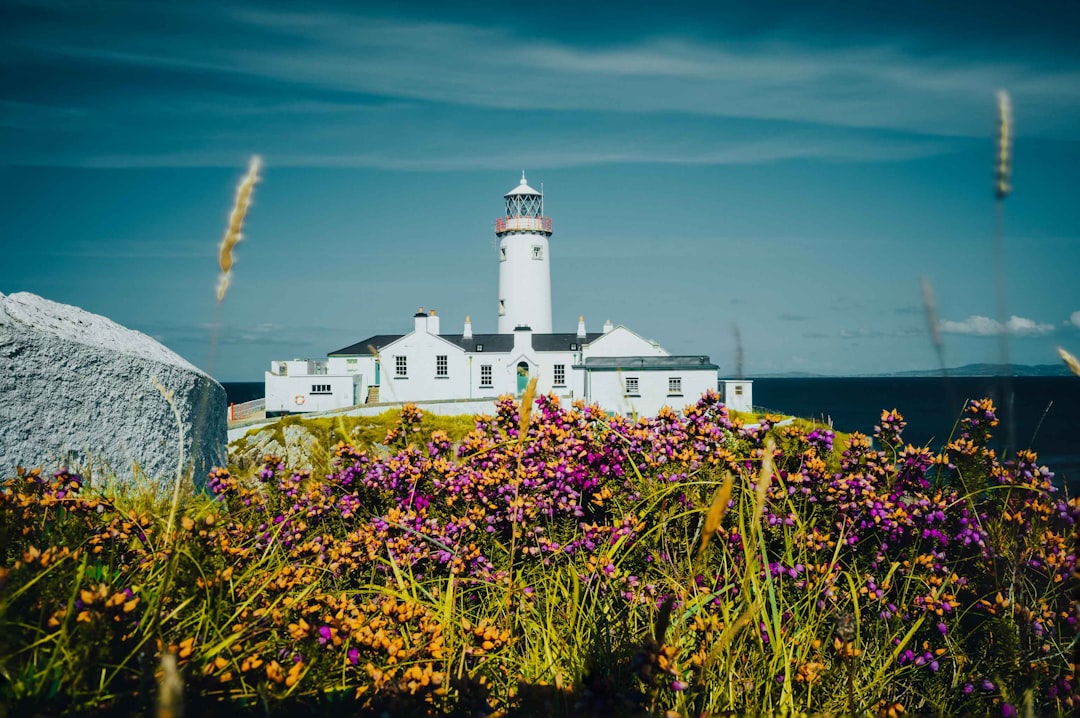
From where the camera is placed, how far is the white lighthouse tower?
171 feet

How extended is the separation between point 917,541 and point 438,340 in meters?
40.9

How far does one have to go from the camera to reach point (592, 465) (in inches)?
162

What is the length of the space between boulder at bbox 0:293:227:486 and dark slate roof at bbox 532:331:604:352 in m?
39.8

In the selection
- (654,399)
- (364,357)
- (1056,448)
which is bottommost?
(1056,448)

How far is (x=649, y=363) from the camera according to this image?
40.9m

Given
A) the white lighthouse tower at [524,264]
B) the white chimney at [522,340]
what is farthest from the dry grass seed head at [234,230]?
the white lighthouse tower at [524,264]

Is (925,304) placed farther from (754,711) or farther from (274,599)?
(274,599)

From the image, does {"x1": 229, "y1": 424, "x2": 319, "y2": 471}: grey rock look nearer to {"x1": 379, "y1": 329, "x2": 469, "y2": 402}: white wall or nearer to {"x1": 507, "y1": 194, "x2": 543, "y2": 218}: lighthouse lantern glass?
{"x1": 379, "y1": 329, "x2": 469, "y2": 402}: white wall

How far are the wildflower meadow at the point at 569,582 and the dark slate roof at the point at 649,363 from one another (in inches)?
1394

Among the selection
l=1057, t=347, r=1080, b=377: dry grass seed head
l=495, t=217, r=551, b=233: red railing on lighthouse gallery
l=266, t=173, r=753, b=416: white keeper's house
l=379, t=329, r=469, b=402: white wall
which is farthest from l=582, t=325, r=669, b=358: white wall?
l=1057, t=347, r=1080, b=377: dry grass seed head

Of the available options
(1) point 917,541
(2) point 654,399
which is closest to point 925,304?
(1) point 917,541

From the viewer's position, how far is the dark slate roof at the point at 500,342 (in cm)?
4566

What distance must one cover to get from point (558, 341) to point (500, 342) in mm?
4112

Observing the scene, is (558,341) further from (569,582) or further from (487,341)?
(569,582)
